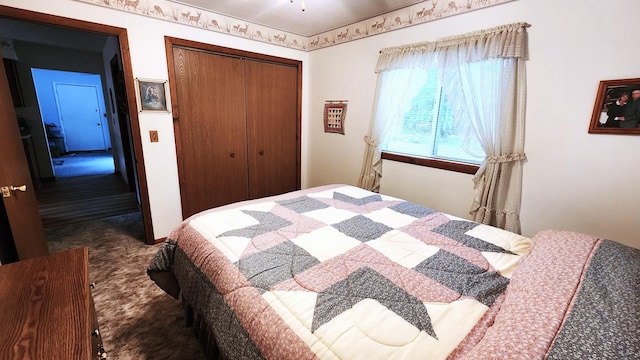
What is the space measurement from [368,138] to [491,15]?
139cm

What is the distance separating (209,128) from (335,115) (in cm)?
146

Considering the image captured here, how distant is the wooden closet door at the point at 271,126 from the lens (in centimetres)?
309

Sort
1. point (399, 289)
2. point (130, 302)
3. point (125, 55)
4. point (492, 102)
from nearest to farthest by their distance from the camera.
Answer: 1. point (399, 289)
2. point (130, 302)
3. point (492, 102)
4. point (125, 55)

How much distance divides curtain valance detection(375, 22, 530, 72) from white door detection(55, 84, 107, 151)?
8718 mm

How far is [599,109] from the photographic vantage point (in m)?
1.57

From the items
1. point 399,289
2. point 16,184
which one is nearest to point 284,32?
point 16,184

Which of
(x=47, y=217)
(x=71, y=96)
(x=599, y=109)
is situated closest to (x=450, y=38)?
(x=599, y=109)

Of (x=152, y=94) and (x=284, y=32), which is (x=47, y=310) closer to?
(x=152, y=94)

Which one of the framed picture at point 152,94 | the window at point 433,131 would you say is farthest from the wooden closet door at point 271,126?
the window at point 433,131

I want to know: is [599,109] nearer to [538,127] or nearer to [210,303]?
[538,127]

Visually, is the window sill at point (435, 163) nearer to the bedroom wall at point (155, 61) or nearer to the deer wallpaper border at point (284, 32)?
the deer wallpaper border at point (284, 32)

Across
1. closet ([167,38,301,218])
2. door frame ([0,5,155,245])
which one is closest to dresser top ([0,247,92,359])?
door frame ([0,5,155,245])

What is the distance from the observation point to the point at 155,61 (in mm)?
2381

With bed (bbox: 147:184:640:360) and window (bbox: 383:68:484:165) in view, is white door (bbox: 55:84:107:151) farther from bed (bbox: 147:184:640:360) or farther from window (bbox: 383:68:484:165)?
window (bbox: 383:68:484:165)
